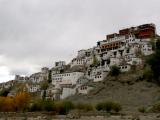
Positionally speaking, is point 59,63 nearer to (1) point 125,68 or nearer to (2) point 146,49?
(2) point 146,49

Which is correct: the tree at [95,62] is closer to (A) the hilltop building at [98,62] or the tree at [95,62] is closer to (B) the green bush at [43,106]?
(A) the hilltop building at [98,62]

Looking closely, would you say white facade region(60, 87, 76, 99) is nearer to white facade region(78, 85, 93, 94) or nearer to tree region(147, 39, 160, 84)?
white facade region(78, 85, 93, 94)

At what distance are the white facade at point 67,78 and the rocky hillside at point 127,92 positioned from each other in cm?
778

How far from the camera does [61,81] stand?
105438 millimetres

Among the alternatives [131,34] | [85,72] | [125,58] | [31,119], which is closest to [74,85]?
[85,72]

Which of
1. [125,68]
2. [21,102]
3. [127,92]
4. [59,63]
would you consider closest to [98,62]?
[125,68]

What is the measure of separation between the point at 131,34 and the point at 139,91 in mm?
27182

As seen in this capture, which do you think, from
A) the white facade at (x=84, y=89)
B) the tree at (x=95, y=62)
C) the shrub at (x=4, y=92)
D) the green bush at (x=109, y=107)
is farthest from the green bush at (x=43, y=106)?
the shrub at (x=4, y=92)

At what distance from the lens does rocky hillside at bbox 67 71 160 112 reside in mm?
76625

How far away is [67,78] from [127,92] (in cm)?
2482

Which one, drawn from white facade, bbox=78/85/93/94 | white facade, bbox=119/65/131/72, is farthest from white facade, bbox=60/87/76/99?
white facade, bbox=119/65/131/72

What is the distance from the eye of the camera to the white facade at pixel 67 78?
4021 inches

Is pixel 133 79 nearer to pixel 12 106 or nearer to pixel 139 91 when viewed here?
pixel 139 91

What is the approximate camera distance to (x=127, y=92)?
273 ft
